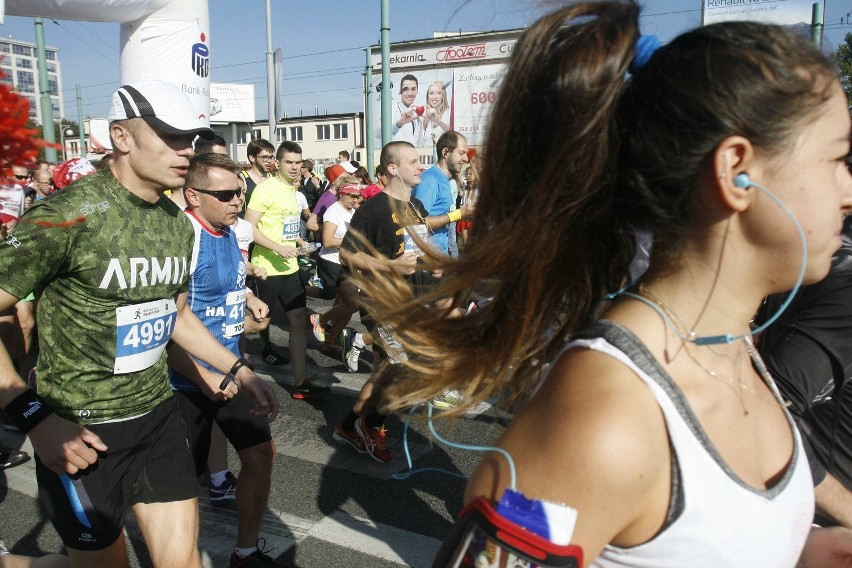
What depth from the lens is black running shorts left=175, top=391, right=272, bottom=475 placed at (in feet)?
11.0

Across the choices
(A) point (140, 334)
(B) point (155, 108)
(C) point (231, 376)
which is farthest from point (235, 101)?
(A) point (140, 334)

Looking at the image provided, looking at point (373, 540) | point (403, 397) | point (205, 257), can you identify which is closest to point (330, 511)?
point (373, 540)

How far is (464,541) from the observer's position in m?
0.97

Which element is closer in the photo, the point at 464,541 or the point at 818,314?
the point at 464,541

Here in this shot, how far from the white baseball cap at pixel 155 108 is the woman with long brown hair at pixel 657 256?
1.88 meters

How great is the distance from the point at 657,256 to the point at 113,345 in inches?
79.5

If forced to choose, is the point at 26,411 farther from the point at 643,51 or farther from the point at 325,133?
the point at 325,133

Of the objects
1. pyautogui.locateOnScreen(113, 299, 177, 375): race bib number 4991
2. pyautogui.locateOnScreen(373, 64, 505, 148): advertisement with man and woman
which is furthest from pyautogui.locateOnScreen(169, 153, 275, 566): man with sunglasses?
pyautogui.locateOnScreen(373, 64, 505, 148): advertisement with man and woman

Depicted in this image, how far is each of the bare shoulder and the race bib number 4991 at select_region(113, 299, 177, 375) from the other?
1.88 metres

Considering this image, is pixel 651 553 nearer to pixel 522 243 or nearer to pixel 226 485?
pixel 522 243

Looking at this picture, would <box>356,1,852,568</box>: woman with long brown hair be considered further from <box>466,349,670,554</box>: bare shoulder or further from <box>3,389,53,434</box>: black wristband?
<box>3,389,53,434</box>: black wristband

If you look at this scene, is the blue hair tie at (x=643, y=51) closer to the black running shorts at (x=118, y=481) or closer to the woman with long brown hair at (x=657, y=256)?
the woman with long brown hair at (x=657, y=256)

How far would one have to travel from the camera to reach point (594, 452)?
92cm

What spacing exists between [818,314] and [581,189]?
3.69ft
